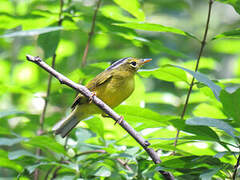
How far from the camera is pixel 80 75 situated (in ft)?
10.7

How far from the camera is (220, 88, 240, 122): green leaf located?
203 centimetres

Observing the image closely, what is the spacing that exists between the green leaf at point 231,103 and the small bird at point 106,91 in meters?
1.36

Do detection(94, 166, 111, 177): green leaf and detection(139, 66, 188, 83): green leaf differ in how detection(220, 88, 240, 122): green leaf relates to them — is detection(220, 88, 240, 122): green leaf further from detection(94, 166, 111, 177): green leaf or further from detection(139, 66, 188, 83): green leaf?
detection(94, 166, 111, 177): green leaf

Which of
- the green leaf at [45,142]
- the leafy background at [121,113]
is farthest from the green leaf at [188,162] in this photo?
the green leaf at [45,142]

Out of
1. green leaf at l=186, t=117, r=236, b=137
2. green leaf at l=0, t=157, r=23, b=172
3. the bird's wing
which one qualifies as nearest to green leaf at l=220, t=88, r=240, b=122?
green leaf at l=186, t=117, r=236, b=137

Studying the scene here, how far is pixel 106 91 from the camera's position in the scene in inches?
133

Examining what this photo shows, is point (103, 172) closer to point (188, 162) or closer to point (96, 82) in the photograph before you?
point (188, 162)

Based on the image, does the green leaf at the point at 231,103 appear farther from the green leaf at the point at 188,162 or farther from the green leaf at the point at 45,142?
the green leaf at the point at 45,142

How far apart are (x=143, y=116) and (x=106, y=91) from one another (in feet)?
3.53

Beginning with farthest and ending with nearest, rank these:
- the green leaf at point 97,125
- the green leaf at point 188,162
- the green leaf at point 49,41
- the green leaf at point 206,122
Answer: the green leaf at point 49,41, the green leaf at point 97,125, the green leaf at point 188,162, the green leaf at point 206,122

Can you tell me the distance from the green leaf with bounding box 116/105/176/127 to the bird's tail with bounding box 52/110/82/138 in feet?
3.17

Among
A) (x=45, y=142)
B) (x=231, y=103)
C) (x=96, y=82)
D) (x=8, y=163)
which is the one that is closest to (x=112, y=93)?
(x=96, y=82)

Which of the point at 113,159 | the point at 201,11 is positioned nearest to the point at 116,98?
the point at 113,159

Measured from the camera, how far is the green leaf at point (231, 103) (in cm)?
203
